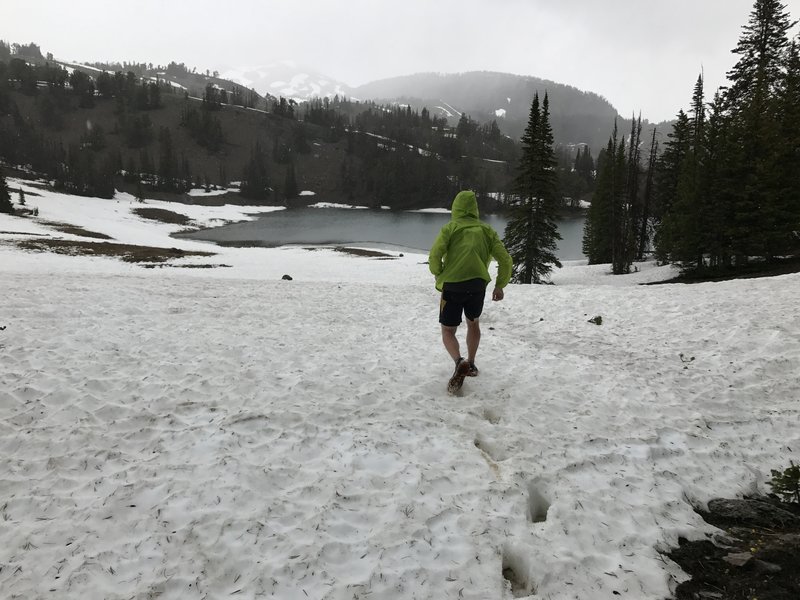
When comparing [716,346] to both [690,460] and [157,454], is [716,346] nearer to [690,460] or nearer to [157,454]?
[690,460]

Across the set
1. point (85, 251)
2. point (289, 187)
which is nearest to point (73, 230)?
point (85, 251)

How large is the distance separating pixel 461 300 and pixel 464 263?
57 centimetres

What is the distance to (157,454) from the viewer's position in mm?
4746

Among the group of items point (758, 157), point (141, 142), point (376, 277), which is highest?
point (141, 142)

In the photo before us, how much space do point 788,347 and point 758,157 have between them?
837 inches

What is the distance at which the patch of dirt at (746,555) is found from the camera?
128 inches

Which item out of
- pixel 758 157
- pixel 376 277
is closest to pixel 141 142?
pixel 376 277

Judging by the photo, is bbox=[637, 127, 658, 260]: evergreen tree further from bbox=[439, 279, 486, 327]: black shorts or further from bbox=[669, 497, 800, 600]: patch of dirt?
bbox=[669, 497, 800, 600]: patch of dirt

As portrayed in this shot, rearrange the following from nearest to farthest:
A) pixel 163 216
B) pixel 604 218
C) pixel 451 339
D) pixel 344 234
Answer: pixel 451 339
pixel 604 218
pixel 344 234
pixel 163 216

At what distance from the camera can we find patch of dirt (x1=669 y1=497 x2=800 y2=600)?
325cm

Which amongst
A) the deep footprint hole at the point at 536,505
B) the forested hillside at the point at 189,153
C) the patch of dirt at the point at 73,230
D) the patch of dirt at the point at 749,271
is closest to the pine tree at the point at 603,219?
the patch of dirt at the point at 749,271

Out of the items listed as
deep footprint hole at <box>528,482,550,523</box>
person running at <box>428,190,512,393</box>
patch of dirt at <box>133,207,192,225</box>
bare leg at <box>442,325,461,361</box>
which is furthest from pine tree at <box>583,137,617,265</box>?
patch of dirt at <box>133,207,192,225</box>

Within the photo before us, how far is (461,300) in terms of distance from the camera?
619 centimetres

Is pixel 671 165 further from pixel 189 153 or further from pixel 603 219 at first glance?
pixel 189 153
